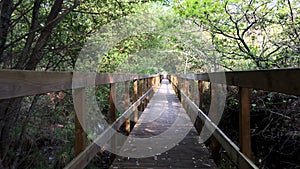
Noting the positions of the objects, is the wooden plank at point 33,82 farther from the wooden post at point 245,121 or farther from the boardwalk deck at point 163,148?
the boardwalk deck at point 163,148

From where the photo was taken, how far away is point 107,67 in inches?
313

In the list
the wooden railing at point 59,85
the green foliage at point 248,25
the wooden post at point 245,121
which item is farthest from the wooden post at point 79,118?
the green foliage at point 248,25

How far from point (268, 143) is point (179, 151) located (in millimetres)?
2023

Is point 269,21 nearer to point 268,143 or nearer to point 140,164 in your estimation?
point 268,143

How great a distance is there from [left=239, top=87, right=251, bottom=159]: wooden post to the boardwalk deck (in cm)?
116

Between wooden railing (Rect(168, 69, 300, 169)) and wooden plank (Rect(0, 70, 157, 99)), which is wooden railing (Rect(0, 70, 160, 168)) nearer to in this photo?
wooden plank (Rect(0, 70, 157, 99))

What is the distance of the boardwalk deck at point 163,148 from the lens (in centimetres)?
287

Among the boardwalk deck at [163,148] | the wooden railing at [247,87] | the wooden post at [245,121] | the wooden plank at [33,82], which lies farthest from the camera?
the boardwalk deck at [163,148]

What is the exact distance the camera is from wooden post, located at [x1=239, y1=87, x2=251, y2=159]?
1.70 m

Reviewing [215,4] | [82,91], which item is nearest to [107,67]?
[215,4]

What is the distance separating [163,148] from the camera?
11.2 ft

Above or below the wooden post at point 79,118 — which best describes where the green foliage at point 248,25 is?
above

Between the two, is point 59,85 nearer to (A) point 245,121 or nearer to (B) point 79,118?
(B) point 79,118

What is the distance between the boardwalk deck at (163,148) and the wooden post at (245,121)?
3.82 ft
